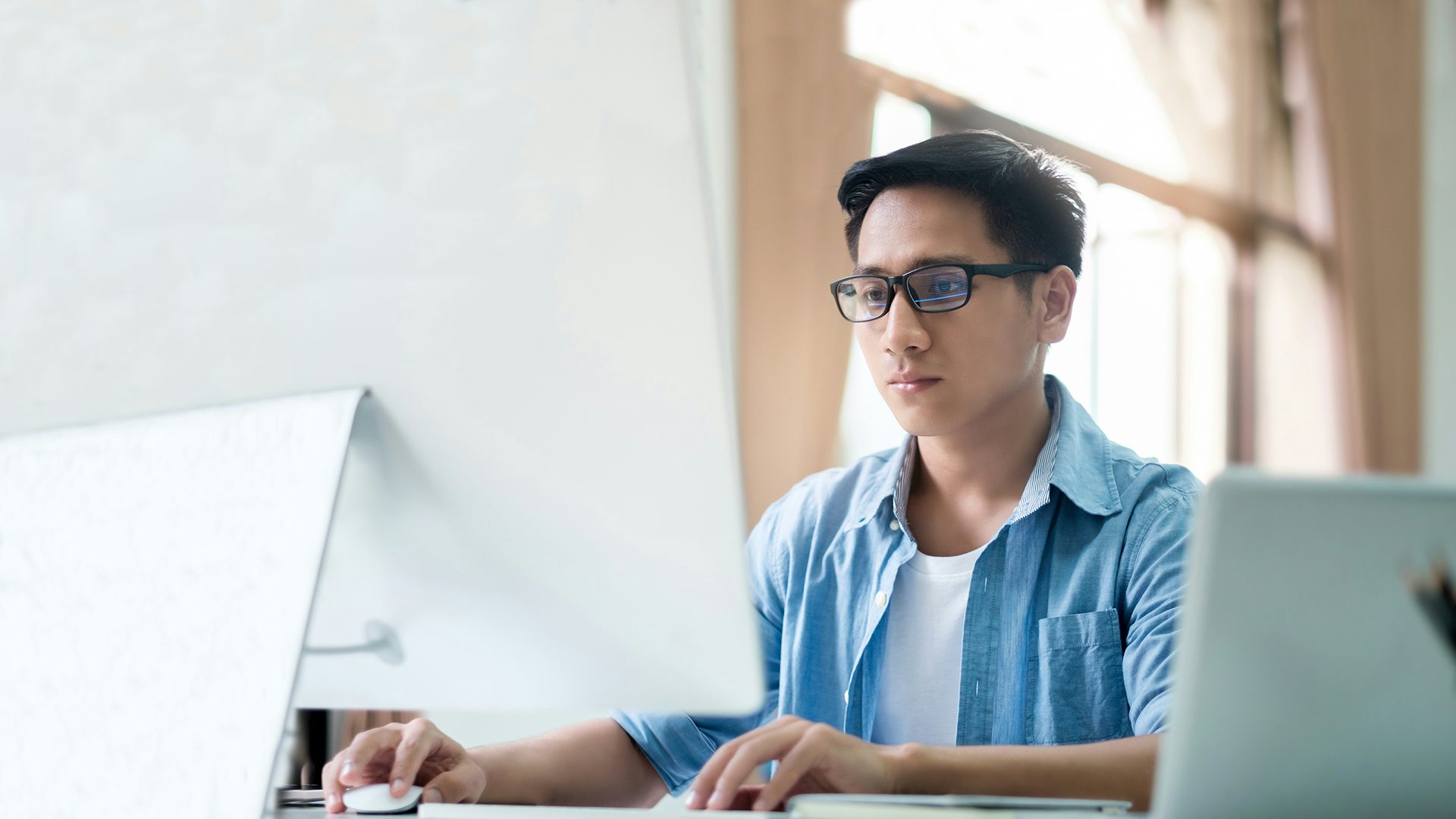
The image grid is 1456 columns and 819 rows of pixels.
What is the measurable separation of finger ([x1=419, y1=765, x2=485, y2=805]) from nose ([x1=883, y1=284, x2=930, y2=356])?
65 centimetres

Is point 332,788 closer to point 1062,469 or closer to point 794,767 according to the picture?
point 794,767

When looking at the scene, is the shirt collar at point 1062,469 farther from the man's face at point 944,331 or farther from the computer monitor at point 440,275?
the computer monitor at point 440,275

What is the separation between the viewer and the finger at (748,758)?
58cm

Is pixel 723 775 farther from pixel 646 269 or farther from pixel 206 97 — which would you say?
pixel 206 97

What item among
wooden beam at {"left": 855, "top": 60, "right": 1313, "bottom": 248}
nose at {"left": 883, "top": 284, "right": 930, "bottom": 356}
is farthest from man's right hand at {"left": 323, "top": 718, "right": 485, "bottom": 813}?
wooden beam at {"left": 855, "top": 60, "right": 1313, "bottom": 248}

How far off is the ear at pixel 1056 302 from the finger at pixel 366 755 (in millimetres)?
875

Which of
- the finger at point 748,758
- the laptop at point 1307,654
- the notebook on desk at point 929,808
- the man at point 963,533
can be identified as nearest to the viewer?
the laptop at point 1307,654

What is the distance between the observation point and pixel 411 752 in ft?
2.20

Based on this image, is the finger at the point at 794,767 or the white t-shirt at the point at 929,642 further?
the white t-shirt at the point at 929,642

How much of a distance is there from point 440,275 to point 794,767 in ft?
1.09

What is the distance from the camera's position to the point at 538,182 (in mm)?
452

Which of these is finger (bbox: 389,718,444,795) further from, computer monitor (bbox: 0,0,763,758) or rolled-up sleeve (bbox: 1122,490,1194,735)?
rolled-up sleeve (bbox: 1122,490,1194,735)

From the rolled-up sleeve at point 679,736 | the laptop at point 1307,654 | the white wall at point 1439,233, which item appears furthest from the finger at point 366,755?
the white wall at point 1439,233

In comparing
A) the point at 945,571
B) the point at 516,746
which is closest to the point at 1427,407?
the point at 945,571
